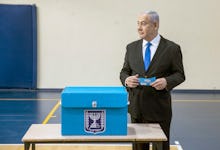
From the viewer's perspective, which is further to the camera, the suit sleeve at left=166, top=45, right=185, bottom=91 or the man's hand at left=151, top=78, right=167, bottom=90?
the suit sleeve at left=166, top=45, right=185, bottom=91

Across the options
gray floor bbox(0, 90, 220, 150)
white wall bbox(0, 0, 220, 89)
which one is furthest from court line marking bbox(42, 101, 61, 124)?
white wall bbox(0, 0, 220, 89)

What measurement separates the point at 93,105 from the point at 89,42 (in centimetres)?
596

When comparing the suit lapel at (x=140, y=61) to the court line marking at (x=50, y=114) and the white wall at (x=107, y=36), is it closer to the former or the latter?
the court line marking at (x=50, y=114)

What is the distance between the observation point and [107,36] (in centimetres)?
830

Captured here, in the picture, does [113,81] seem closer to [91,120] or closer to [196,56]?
[196,56]

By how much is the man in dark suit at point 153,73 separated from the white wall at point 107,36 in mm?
5383

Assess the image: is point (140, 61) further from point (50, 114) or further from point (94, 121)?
point (50, 114)

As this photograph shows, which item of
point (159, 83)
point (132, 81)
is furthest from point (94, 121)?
point (159, 83)

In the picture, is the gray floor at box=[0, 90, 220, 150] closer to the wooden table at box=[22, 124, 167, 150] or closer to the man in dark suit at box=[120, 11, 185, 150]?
the man in dark suit at box=[120, 11, 185, 150]

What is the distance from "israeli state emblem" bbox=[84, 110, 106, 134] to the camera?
2475 mm

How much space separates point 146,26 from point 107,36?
5.60 meters

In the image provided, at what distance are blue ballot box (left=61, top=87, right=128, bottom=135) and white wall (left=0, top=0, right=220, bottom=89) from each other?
19.1 ft

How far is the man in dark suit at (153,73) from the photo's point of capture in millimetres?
2789

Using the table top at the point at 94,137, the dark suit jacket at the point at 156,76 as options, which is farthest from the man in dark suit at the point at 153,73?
the table top at the point at 94,137
